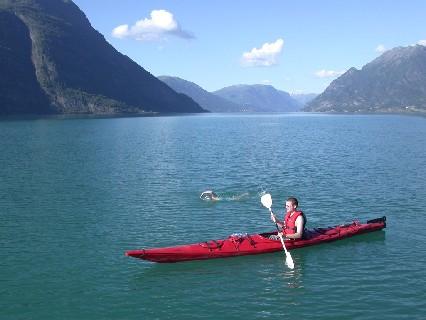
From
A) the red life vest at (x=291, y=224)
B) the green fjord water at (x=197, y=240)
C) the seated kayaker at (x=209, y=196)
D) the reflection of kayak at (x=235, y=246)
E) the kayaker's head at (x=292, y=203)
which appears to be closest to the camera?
the green fjord water at (x=197, y=240)

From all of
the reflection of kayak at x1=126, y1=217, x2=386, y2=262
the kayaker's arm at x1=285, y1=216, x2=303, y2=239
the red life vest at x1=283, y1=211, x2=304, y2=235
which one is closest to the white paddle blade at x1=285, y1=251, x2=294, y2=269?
the reflection of kayak at x1=126, y1=217, x2=386, y2=262

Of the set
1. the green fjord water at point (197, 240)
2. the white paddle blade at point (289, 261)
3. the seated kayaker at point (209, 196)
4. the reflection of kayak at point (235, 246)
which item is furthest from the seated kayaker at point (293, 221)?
the seated kayaker at point (209, 196)

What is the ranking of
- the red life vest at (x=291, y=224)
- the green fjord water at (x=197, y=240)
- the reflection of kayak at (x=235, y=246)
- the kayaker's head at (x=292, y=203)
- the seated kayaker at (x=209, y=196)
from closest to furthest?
the green fjord water at (x=197, y=240) < the reflection of kayak at (x=235, y=246) < the kayaker's head at (x=292, y=203) < the red life vest at (x=291, y=224) < the seated kayaker at (x=209, y=196)

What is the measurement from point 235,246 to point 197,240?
4.15m

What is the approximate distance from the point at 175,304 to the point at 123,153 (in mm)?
58996


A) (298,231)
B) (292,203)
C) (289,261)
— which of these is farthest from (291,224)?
(289,261)

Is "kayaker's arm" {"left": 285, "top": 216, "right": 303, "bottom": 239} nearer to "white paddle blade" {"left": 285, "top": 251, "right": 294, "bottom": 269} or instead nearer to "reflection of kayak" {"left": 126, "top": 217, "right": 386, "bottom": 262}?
"reflection of kayak" {"left": 126, "top": 217, "right": 386, "bottom": 262}

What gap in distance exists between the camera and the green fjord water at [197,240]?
70.1 feet

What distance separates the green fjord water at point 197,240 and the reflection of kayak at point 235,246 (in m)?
0.42

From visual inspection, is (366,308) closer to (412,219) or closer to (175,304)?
(175,304)

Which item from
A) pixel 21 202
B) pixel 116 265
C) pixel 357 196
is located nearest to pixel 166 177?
pixel 21 202

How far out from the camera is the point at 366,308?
20.8 m

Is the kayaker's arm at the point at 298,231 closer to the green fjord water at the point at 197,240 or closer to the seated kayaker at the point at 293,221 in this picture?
the seated kayaker at the point at 293,221

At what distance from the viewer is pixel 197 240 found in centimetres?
3030
